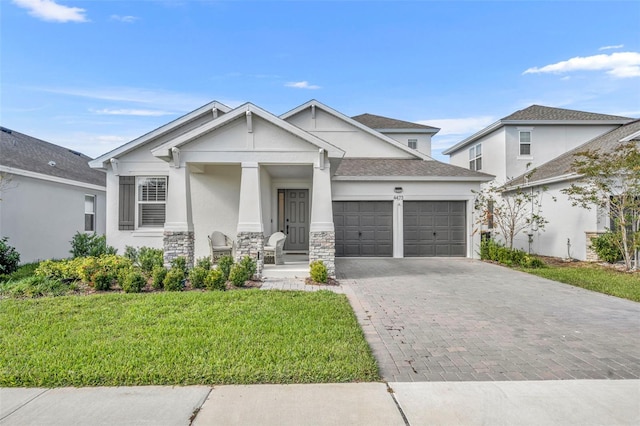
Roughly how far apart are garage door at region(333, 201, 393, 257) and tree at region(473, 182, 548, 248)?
11.7 feet

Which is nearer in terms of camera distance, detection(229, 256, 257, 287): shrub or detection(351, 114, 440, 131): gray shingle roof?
detection(229, 256, 257, 287): shrub

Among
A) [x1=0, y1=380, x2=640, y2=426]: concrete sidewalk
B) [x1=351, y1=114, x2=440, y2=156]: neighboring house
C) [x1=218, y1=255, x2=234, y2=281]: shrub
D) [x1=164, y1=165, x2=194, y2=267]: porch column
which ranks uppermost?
[x1=351, y1=114, x2=440, y2=156]: neighboring house

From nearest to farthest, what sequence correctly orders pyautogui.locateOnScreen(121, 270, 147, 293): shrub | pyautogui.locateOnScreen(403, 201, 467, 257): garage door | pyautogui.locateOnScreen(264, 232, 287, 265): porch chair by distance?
pyautogui.locateOnScreen(121, 270, 147, 293): shrub
pyautogui.locateOnScreen(264, 232, 287, 265): porch chair
pyautogui.locateOnScreen(403, 201, 467, 257): garage door

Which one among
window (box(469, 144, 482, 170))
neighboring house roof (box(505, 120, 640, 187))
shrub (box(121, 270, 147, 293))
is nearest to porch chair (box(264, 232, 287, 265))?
shrub (box(121, 270, 147, 293))

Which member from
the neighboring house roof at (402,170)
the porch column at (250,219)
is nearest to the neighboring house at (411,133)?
the neighboring house roof at (402,170)

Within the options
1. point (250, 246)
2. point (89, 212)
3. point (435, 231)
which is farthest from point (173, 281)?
point (89, 212)

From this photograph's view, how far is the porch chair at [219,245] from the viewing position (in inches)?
427

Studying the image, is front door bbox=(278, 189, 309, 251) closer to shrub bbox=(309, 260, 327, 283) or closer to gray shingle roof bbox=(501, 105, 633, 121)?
shrub bbox=(309, 260, 327, 283)

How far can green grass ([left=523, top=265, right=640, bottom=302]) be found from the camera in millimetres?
7914

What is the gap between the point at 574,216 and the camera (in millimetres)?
13289

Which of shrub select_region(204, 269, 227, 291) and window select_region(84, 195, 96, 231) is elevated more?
window select_region(84, 195, 96, 231)

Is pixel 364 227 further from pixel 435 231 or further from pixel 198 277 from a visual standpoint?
pixel 198 277

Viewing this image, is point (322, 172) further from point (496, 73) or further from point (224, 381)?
point (496, 73)

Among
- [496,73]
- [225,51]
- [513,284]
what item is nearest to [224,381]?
[513,284]
